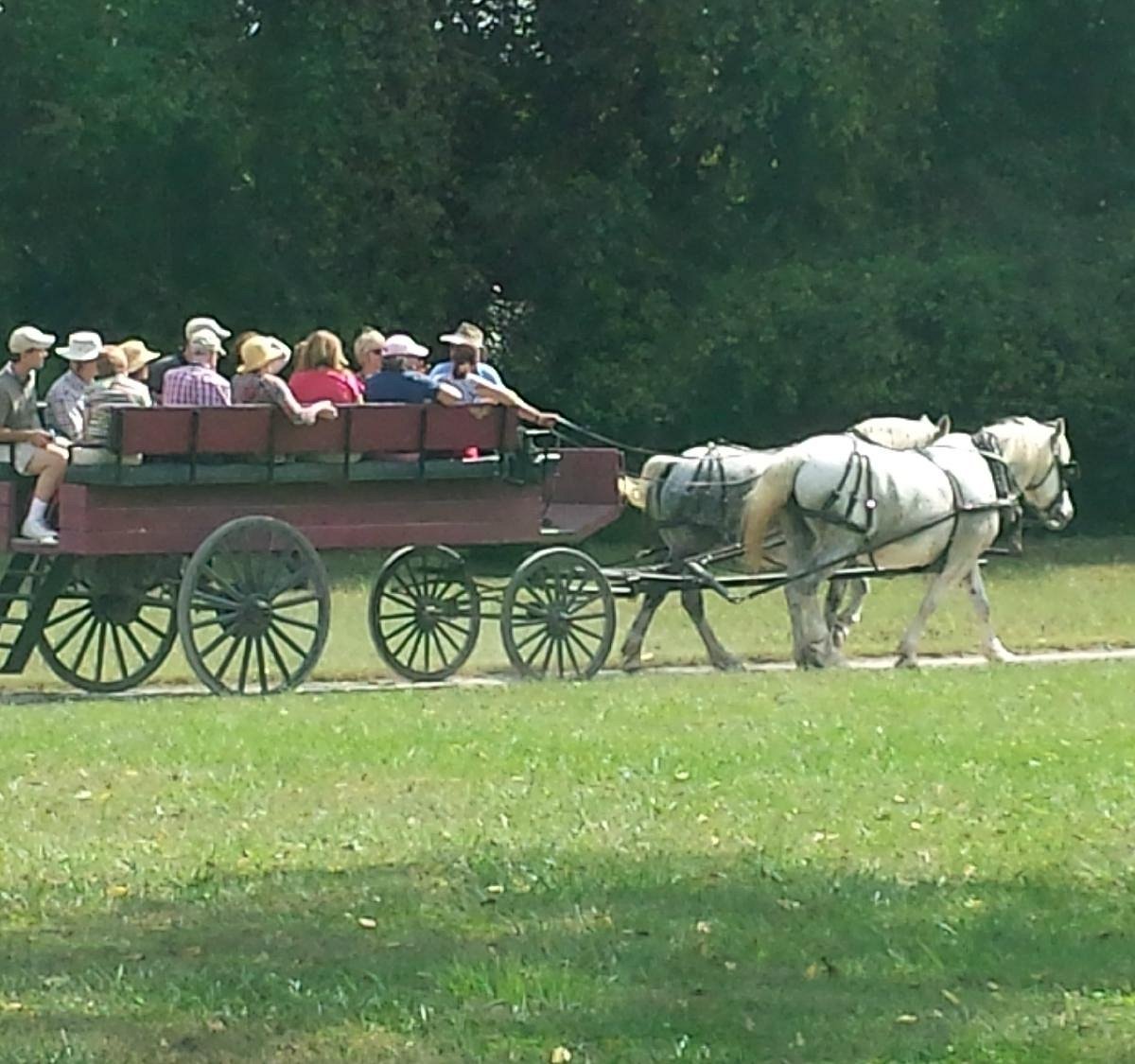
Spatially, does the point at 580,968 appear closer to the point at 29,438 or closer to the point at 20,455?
the point at 29,438

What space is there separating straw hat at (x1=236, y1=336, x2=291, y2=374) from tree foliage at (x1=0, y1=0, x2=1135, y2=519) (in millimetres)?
13160

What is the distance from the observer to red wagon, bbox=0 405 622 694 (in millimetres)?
14070

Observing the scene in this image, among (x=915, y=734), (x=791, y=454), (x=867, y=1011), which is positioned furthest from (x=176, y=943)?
(x=791, y=454)

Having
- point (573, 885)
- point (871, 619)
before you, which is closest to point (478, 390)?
point (871, 619)

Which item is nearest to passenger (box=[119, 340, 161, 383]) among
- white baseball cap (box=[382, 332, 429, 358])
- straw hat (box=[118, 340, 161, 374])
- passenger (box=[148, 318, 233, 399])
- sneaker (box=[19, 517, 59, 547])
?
straw hat (box=[118, 340, 161, 374])

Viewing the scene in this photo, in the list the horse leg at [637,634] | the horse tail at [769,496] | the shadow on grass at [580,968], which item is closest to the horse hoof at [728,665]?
the horse leg at [637,634]

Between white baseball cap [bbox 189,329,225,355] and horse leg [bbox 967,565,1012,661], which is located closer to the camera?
white baseball cap [bbox 189,329,225,355]

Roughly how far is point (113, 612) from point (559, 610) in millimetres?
2540

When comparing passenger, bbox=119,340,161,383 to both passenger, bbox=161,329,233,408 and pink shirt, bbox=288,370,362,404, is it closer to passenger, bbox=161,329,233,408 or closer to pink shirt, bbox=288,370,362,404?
passenger, bbox=161,329,233,408

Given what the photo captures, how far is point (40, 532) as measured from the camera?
14.2 metres

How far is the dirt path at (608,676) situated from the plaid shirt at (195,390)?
1.61 meters

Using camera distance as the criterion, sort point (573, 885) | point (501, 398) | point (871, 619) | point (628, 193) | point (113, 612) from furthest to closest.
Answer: point (628, 193), point (871, 619), point (501, 398), point (113, 612), point (573, 885)

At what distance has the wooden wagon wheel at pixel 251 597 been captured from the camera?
1409cm

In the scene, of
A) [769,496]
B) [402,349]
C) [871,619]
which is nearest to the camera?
[402,349]
